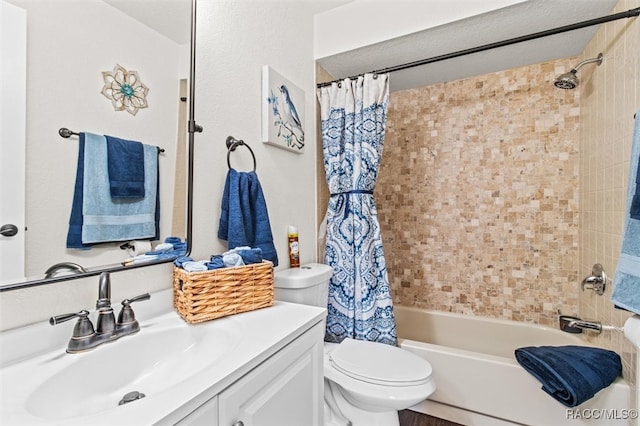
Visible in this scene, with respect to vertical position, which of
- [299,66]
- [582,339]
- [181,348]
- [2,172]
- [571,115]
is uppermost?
[299,66]

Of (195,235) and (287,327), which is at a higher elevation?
(195,235)

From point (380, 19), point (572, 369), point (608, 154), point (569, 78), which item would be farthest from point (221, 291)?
point (569, 78)

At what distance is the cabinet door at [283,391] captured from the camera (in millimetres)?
674

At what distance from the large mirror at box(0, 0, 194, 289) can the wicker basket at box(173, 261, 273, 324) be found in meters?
0.20

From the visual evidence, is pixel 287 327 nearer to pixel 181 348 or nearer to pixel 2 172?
pixel 181 348

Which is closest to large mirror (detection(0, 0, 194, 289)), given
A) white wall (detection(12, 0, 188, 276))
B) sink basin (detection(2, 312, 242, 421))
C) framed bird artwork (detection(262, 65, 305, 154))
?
white wall (detection(12, 0, 188, 276))

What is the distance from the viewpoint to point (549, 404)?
4.91 ft

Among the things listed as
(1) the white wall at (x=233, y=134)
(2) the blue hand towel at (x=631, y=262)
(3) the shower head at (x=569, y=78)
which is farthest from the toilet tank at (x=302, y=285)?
(3) the shower head at (x=569, y=78)

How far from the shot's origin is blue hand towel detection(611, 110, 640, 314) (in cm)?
97

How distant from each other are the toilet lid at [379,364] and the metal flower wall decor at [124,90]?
1300 mm

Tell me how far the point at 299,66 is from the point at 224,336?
154cm

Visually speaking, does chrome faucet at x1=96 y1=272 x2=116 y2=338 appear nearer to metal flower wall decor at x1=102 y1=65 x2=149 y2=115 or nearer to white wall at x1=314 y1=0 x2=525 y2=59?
metal flower wall decor at x1=102 y1=65 x2=149 y2=115

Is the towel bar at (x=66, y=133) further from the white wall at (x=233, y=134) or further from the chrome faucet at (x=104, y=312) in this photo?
the chrome faucet at (x=104, y=312)

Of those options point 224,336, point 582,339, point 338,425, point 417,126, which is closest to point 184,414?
point 224,336
